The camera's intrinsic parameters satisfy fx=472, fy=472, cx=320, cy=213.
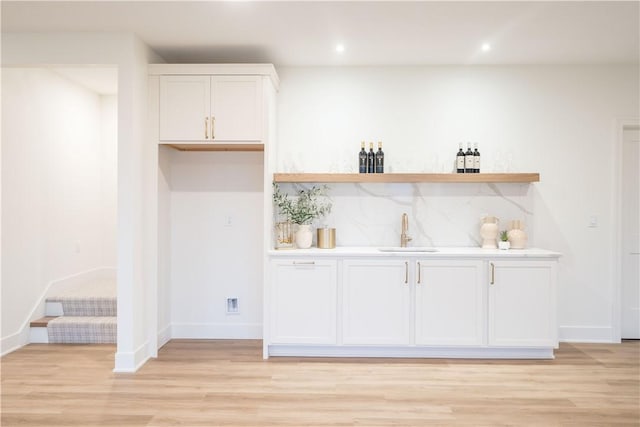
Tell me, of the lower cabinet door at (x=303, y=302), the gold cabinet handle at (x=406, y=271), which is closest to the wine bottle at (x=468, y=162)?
the gold cabinet handle at (x=406, y=271)

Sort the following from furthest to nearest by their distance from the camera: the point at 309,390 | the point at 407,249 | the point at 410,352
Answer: the point at 407,249, the point at 410,352, the point at 309,390

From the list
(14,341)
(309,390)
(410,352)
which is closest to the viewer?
(309,390)

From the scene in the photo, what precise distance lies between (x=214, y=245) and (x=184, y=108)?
1.26m

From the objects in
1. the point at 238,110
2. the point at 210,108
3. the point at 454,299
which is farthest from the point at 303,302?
the point at 210,108

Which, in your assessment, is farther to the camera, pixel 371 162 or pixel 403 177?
pixel 371 162

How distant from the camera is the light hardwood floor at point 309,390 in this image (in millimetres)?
2721

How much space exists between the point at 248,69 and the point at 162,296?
2.06 meters

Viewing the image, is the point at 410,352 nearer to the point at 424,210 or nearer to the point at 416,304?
the point at 416,304

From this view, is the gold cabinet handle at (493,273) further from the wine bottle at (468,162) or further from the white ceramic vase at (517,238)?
the wine bottle at (468,162)

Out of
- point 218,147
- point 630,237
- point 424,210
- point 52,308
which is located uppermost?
point 218,147

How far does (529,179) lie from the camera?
157 inches

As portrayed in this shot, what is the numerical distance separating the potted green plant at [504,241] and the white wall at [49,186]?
4.02m

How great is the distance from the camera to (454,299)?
12.2 ft

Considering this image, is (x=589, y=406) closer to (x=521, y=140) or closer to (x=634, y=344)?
(x=634, y=344)
